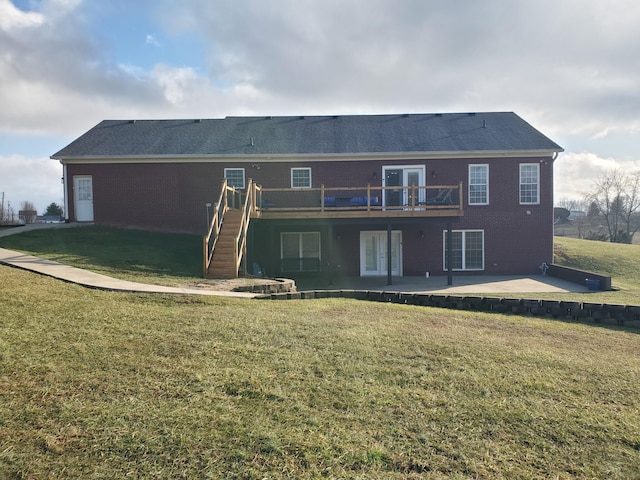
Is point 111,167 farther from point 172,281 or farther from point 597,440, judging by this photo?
point 597,440

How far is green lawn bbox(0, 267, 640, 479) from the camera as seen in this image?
2.93 metres

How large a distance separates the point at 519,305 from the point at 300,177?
1207cm

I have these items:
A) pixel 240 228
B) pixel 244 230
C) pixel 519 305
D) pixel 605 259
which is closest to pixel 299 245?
pixel 244 230

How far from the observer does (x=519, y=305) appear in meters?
9.64

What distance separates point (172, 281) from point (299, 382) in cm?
745

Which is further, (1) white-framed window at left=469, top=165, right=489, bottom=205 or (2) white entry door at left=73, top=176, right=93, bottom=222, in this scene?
(2) white entry door at left=73, top=176, right=93, bottom=222

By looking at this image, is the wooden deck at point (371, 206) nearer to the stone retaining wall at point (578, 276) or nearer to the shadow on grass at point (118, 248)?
the shadow on grass at point (118, 248)

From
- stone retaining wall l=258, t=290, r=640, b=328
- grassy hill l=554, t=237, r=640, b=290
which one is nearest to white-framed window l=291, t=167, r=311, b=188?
stone retaining wall l=258, t=290, r=640, b=328

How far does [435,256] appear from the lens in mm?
19203

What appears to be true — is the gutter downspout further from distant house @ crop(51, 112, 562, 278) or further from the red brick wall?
the red brick wall

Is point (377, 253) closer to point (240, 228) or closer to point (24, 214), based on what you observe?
point (240, 228)

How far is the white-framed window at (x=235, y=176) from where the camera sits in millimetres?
19438

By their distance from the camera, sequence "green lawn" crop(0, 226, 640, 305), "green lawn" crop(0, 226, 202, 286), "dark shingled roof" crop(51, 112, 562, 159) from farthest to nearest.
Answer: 1. "dark shingled roof" crop(51, 112, 562, 159)
2. "green lawn" crop(0, 226, 640, 305)
3. "green lawn" crop(0, 226, 202, 286)

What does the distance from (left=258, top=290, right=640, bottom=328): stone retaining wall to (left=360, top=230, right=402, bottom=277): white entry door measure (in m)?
8.48
